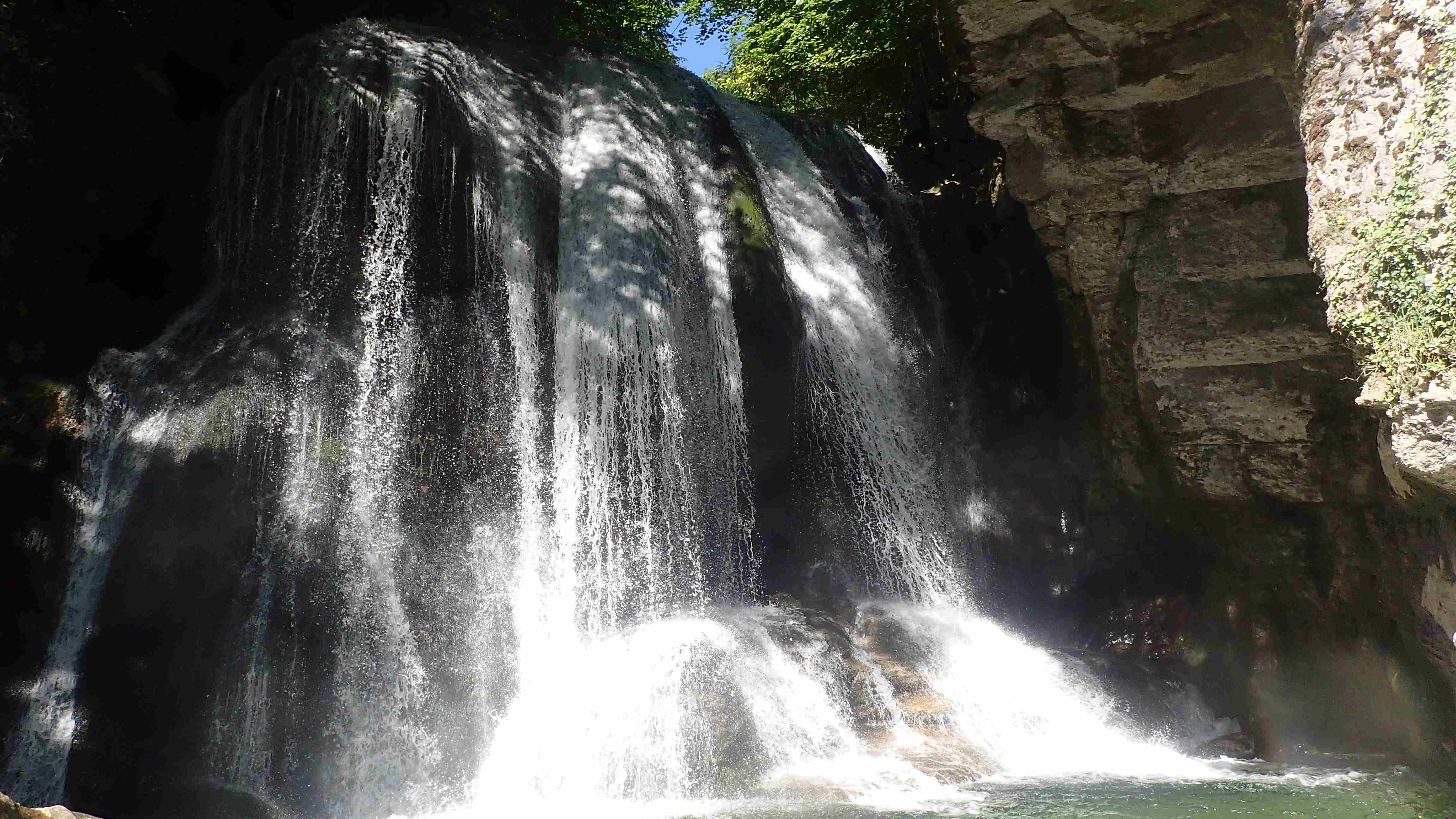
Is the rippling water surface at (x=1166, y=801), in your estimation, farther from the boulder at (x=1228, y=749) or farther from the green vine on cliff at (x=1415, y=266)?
the green vine on cliff at (x=1415, y=266)

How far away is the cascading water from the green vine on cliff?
273 cm

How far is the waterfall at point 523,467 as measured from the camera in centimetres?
531

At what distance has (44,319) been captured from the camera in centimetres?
603

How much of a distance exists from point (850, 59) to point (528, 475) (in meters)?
7.94

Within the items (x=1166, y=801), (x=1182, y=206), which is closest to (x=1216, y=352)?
(x=1182, y=206)

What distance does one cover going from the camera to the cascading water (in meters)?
5.31

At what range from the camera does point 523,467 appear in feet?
21.4

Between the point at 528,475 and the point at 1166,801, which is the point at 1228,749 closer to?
the point at 1166,801

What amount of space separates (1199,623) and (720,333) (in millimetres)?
4097

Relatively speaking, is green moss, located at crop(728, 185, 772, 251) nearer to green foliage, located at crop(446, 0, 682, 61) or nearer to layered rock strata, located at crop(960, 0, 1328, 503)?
layered rock strata, located at crop(960, 0, 1328, 503)

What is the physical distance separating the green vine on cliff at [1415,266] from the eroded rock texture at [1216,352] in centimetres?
195

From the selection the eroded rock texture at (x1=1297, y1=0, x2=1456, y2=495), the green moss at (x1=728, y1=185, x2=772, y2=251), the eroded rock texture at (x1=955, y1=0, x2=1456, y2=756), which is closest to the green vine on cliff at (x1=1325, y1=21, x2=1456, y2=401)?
the eroded rock texture at (x1=1297, y1=0, x2=1456, y2=495)

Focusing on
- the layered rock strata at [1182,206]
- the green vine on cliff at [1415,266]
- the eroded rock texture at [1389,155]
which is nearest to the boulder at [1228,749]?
the layered rock strata at [1182,206]

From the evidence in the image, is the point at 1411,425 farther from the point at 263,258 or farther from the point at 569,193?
the point at 263,258
